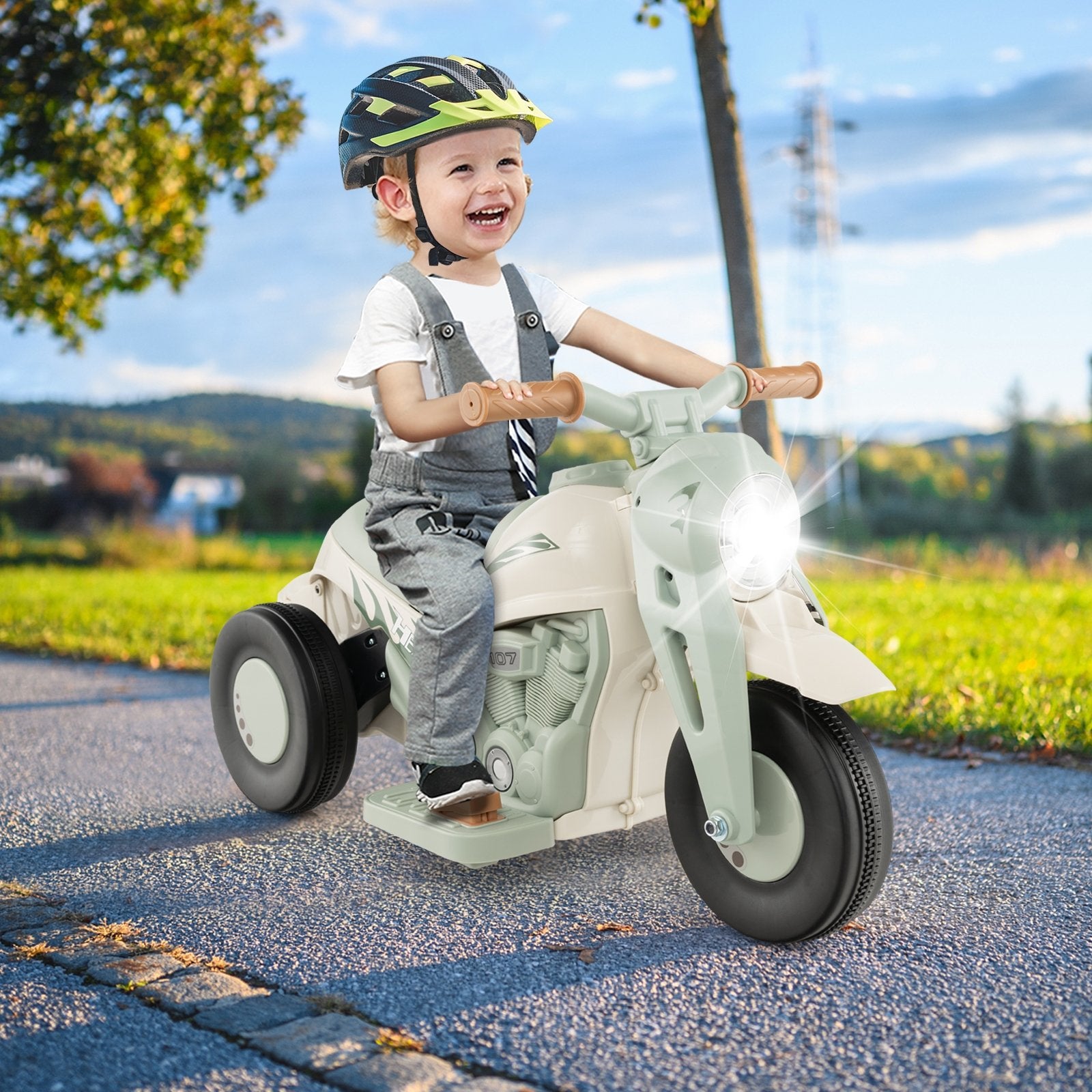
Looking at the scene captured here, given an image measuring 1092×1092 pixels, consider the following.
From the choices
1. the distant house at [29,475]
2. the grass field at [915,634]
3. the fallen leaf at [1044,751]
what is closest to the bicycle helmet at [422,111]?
the grass field at [915,634]

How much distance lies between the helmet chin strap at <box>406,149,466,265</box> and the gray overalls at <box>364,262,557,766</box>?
108 mm

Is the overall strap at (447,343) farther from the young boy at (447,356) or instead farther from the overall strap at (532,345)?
the overall strap at (532,345)

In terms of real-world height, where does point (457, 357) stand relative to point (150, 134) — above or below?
below

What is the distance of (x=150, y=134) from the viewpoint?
460 inches

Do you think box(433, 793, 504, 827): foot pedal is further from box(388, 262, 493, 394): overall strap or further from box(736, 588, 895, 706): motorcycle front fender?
box(388, 262, 493, 394): overall strap

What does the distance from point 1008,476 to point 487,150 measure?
1490 inches

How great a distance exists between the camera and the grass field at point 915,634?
5.42 m

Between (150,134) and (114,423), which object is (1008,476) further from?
(150,134)

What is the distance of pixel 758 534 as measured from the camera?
3027 mm

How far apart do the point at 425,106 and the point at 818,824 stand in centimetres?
219

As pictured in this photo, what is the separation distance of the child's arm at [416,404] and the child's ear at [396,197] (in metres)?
0.56

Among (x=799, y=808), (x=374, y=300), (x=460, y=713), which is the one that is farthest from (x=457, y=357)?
(x=799, y=808)

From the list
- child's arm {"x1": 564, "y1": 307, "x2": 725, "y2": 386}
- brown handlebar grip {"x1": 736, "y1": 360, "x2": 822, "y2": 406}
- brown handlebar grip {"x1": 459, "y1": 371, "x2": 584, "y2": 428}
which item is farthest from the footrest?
child's arm {"x1": 564, "y1": 307, "x2": 725, "y2": 386}

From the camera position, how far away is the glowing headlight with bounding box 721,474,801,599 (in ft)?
9.82
